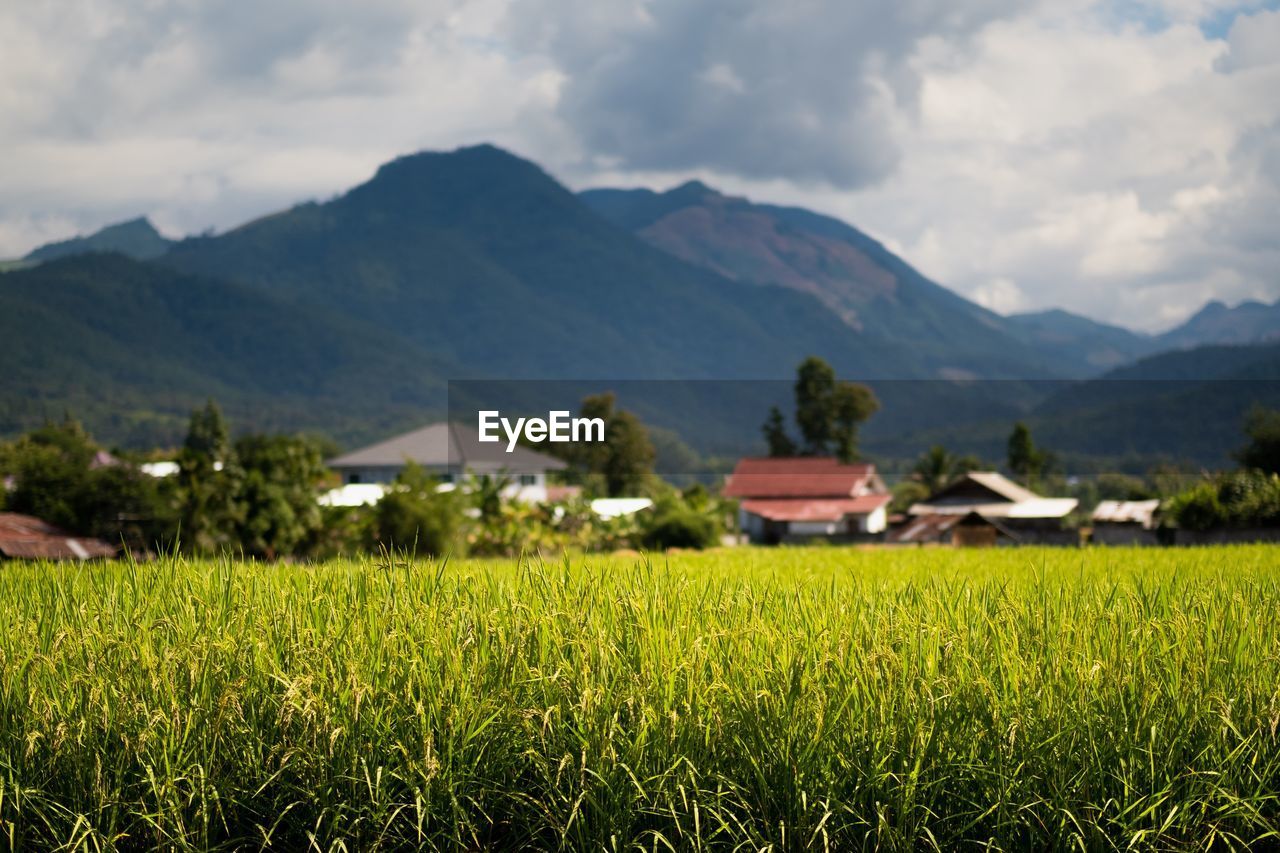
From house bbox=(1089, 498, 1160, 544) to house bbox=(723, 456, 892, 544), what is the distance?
11361mm

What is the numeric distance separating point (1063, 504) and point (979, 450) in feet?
244

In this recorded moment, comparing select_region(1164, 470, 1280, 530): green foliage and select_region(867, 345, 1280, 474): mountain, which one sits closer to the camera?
select_region(1164, 470, 1280, 530): green foliage

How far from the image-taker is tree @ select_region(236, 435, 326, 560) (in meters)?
26.5

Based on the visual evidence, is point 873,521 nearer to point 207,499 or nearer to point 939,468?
point 939,468

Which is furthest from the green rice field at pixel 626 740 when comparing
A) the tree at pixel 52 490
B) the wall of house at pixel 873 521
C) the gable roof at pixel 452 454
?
the gable roof at pixel 452 454

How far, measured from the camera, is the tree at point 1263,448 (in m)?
42.1

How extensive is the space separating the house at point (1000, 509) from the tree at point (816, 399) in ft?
27.2

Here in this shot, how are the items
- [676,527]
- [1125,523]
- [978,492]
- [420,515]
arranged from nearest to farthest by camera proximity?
[420,515]
[676,527]
[1125,523]
[978,492]

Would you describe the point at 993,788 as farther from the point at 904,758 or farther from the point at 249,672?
the point at 249,672

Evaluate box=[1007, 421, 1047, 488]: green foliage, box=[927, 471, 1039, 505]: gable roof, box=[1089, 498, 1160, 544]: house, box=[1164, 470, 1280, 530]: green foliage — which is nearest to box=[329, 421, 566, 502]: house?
box=[927, 471, 1039, 505]: gable roof

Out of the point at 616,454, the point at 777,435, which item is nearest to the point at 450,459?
the point at 616,454

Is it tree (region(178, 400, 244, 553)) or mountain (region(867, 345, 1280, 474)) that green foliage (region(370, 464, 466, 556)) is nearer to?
tree (region(178, 400, 244, 553))

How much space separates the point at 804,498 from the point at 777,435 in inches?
553

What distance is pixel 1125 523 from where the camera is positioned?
143 feet
